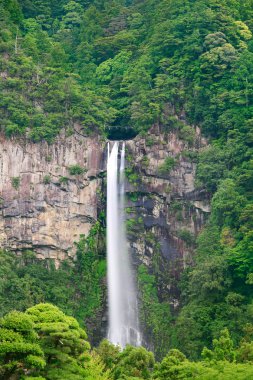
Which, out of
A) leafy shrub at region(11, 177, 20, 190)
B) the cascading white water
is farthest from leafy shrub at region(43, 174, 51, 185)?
the cascading white water

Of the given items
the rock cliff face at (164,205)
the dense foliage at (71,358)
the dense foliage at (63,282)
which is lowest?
the dense foliage at (71,358)

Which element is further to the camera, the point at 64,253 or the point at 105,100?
the point at 105,100

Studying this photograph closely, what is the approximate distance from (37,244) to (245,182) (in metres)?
11.7

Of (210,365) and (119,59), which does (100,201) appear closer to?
(119,59)

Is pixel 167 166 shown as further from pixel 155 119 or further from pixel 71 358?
pixel 71 358

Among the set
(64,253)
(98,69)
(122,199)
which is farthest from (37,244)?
(98,69)

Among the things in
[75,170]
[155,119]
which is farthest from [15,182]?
[155,119]

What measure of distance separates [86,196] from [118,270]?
4.54m

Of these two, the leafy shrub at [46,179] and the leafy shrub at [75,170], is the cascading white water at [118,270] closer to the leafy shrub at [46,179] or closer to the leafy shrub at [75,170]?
the leafy shrub at [75,170]

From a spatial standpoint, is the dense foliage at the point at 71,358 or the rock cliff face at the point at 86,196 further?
the rock cliff face at the point at 86,196

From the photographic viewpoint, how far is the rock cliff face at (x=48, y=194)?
50625 millimetres

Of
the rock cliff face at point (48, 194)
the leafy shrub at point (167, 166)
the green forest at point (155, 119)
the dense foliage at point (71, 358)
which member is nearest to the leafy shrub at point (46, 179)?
the rock cliff face at point (48, 194)

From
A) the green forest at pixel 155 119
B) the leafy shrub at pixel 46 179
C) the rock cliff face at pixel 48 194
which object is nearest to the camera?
the green forest at pixel 155 119

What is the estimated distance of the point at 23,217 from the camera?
50781 millimetres
